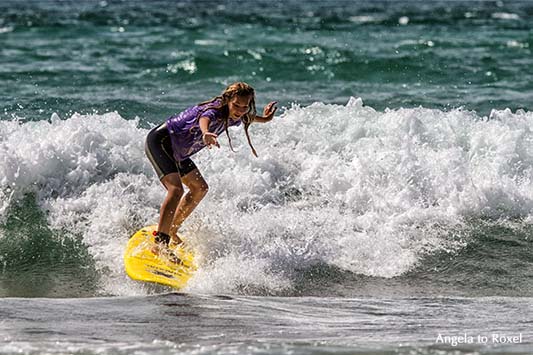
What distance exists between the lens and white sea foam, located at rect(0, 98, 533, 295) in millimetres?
7762

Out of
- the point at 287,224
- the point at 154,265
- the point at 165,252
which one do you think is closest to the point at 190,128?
the point at 165,252

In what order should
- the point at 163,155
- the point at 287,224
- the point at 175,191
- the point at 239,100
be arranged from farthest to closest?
1. the point at 287,224
2. the point at 163,155
3. the point at 175,191
4. the point at 239,100

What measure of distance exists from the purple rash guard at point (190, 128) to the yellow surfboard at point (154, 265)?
80 cm

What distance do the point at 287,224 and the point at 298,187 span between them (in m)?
1.24

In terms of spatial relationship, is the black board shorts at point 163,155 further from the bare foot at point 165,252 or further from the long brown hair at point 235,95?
the bare foot at point 165,252

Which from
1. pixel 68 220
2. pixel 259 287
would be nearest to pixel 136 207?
pixel 68 220

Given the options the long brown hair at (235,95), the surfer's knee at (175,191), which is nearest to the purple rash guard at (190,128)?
the long brown hair at (235,95)

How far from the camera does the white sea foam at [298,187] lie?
7.76m

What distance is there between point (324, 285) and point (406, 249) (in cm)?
124

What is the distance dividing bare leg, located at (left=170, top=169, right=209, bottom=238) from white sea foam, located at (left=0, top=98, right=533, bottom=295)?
34 centimetres

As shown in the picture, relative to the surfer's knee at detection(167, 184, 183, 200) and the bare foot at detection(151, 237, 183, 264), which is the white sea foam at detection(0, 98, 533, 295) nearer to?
the bare foot at detection(151, 237, 183, 264)

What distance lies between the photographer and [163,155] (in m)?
7.36

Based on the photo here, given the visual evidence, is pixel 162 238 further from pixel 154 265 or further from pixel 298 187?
pixel 298 187

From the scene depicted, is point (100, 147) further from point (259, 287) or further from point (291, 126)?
point (259, 287)
